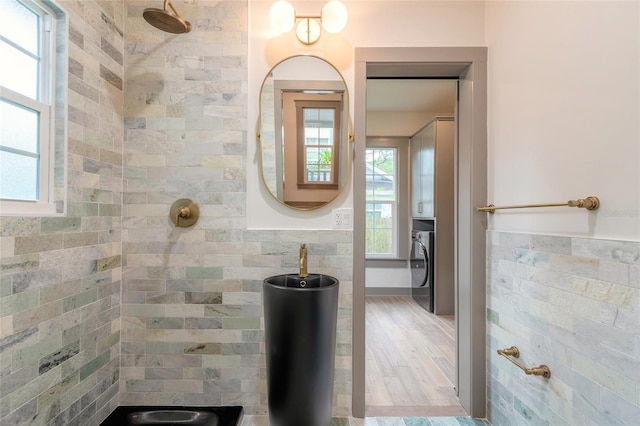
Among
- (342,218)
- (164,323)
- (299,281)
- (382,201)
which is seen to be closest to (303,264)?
(299,281)

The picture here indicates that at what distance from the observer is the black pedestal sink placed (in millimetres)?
1324

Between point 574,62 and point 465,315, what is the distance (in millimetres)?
1335

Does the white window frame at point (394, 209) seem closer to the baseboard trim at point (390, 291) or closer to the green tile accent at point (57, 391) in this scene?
the baseboard trim at point (390, 291)

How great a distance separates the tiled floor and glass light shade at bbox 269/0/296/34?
7.13 feet

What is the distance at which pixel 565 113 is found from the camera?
1141mm

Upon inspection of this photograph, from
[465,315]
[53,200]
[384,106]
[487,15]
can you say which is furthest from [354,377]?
[384,106]

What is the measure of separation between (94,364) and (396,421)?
63.0 inches

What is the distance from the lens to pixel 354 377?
1.62 metres

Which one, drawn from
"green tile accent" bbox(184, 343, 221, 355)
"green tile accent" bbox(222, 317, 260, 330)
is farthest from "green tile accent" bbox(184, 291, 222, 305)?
"green tile accent" bbox(184, 343, 221, 355)

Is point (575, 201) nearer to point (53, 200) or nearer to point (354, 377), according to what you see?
point (354, 377)

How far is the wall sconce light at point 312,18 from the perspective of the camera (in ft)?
5.10

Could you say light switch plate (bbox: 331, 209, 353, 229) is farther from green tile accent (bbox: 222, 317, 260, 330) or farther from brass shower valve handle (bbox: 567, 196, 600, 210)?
brass shower valve handle (bbox: 567, 196, 600, 210)

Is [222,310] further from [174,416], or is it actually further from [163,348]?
[174,416]

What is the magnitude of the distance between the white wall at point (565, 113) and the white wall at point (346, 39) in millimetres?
197
